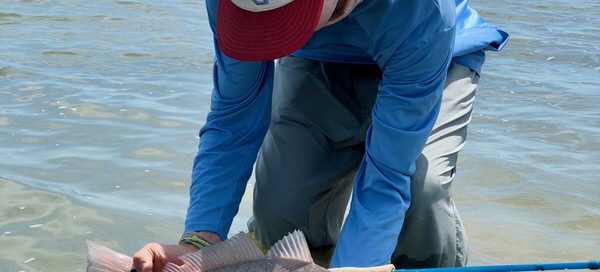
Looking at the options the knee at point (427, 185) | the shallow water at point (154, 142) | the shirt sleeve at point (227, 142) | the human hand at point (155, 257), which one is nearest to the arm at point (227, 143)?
the shirt sleeve at point (227, 142)

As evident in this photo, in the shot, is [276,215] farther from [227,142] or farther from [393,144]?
[393,144]

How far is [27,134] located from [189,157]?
33.2 inches

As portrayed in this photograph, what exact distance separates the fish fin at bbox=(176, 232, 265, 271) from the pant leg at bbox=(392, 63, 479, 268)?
2.90 ft

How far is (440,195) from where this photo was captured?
3088 millimetres

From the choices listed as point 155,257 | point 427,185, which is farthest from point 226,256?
point 427,185

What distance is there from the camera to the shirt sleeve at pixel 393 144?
2.69 m

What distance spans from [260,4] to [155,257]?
71 centimetres

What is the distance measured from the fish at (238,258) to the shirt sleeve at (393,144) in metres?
0.40

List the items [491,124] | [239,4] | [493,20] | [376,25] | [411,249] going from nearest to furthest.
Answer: [239,4] < [376,25] < [411,249] < [491,124] < [493,20]

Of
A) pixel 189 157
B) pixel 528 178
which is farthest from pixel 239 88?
pixel 528 178

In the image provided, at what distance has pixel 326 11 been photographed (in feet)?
7.63

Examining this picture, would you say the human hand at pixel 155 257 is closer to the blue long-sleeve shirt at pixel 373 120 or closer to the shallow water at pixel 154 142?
the blue long-sleeve shirt at pixel 373 120

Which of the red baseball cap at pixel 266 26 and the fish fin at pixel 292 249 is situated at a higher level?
the red baseball cap at pixel 266 26

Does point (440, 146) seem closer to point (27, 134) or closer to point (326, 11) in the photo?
point (326, 11)
